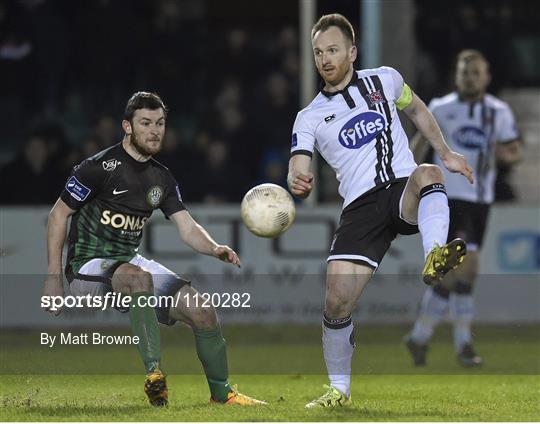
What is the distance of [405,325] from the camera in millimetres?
13688

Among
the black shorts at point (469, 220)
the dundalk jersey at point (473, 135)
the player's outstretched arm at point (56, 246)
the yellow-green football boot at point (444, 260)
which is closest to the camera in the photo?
the yellow-green football boot at point (444, 260)

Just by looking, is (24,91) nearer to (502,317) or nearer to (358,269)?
(502,317)

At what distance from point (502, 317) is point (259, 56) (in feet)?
14.8

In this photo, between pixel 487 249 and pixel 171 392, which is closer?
pixel 171 392

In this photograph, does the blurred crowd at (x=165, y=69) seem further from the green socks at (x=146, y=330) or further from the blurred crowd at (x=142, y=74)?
the green socks at (x=146, y=330)

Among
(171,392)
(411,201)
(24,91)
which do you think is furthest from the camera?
(24,91)

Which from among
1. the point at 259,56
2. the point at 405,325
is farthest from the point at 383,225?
the point at 259,56

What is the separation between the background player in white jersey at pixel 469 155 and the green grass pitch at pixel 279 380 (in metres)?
0.51

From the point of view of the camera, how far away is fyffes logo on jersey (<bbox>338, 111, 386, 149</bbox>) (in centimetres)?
830

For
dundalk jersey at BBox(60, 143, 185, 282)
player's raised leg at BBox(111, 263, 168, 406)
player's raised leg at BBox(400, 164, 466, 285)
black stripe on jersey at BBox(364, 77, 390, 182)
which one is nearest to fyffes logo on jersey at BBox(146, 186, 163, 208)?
dundalk jersey at BBox(60, 143, 185, 282)

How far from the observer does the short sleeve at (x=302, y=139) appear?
8164mm

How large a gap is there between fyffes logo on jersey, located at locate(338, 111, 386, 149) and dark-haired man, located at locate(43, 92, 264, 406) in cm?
91

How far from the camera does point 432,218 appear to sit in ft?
25.8

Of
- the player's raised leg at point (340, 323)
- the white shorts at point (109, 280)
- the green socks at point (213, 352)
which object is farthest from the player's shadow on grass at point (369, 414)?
the white shorts at point (109, 280)
